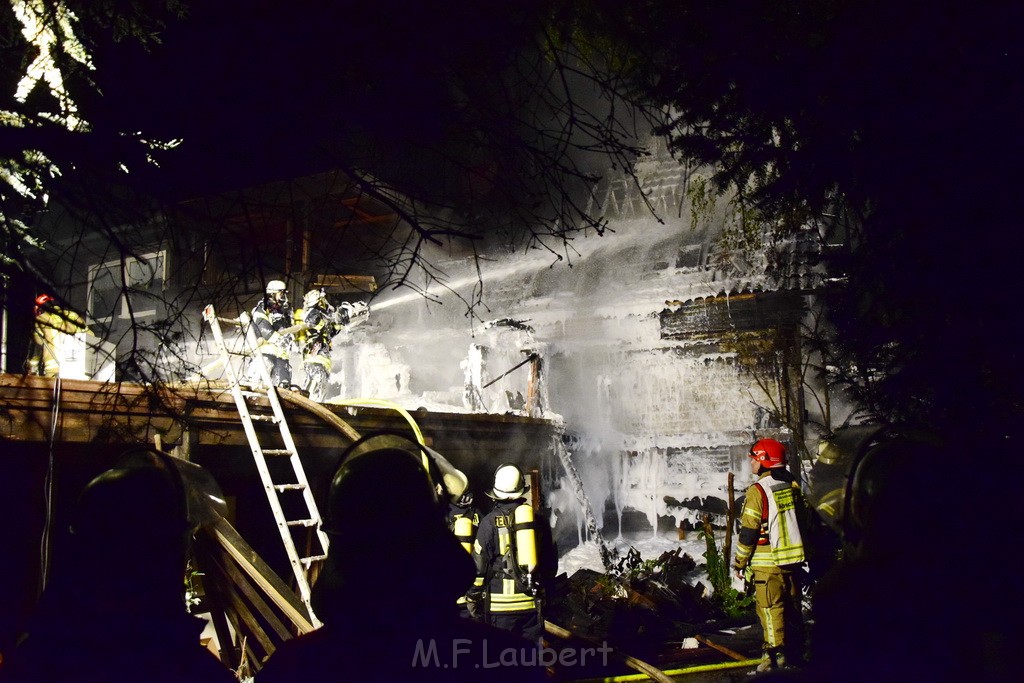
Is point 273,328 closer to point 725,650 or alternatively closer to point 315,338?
point 315,338

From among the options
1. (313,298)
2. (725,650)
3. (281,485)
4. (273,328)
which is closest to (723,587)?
(725,650)

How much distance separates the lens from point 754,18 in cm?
289

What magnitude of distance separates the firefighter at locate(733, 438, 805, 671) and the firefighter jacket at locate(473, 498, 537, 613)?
203 centimetres

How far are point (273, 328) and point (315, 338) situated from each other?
2.38 ft

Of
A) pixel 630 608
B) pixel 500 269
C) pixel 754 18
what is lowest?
pixel 630 608

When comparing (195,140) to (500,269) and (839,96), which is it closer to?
(839,96)

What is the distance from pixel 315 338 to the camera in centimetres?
995

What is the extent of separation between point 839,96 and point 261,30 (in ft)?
8.57

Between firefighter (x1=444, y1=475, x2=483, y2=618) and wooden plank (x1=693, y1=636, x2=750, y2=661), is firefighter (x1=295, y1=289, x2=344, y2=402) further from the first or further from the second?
wooden plank (x1=693, y1=636, x2=750, y2=661)

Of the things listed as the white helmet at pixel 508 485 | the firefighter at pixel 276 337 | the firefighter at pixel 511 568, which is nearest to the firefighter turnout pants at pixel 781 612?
the firefighter at pixel 511 568

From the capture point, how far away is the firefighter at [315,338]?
9.83m

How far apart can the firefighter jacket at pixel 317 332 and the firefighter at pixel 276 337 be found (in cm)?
23

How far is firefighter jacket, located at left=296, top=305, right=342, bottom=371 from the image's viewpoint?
985 cm

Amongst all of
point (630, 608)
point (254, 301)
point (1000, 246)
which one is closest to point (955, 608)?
point (1000, 246)
